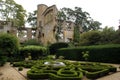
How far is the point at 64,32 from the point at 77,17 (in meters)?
13.5

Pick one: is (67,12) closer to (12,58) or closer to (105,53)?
(12,58)

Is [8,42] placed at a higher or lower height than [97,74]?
higher

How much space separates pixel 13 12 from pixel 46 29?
29.8 ft

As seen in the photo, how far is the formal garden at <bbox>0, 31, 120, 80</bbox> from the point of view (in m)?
14.9

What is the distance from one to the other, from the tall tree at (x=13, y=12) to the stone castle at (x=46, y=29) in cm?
555

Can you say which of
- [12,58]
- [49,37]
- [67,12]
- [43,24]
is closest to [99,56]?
[12,58]

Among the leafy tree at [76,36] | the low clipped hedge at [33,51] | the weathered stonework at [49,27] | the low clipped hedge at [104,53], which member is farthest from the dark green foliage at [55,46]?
the low clipped hedge at [104,53]

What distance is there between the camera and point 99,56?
25453mm

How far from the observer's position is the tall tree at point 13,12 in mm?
40875

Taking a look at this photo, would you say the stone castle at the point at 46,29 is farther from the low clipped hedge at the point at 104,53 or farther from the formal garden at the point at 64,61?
the low clipped hedge at the point at 104,53

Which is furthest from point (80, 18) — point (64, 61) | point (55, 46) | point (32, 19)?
point (64, 61)

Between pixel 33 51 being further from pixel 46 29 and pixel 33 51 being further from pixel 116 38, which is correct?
pixel 46 29

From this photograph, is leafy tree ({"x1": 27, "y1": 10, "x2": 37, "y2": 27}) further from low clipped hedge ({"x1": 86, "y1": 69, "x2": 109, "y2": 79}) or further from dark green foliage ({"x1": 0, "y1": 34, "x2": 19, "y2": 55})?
low clipped hedge ({"x1": 86, "y1": 69, "x2": 109, "y2": 79})

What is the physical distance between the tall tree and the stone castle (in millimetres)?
5553
